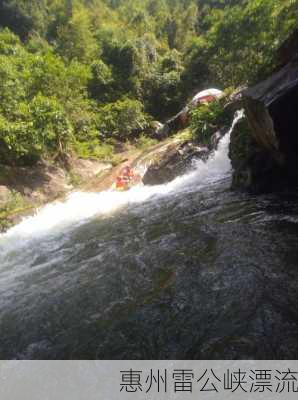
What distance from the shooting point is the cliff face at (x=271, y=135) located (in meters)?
6.67

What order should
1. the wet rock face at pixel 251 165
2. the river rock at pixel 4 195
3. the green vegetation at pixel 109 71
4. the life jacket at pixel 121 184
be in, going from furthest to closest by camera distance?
the green vegetation at pixel 109 71 < the life jacket at pixel 121 184 < the river rock at pixel 4 195 < the wet rock face at pixel 251 165

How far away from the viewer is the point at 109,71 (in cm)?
2883

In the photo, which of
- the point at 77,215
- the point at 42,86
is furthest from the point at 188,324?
the point at 42,86

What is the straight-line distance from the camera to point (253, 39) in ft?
61.5

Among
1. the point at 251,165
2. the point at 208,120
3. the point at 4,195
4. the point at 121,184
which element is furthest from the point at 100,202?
the point at 251,165

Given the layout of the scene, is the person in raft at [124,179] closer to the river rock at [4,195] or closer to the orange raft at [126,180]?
the orange raft at [126,180]

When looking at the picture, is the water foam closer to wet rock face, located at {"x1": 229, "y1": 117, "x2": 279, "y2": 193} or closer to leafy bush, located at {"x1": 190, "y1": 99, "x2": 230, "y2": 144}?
leafy bush, located at {"x1": 190, "y1": 99, "x2": 230, "y2": 144}

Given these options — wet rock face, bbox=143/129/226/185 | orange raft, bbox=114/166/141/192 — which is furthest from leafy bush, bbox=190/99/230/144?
orange raft, bbox=114/166/141/192

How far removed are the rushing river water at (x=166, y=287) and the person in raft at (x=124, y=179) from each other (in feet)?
17.9

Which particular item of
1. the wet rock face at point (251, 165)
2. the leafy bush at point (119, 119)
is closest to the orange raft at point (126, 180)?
the wet rock face at point (251, 165)

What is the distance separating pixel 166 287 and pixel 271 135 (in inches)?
186

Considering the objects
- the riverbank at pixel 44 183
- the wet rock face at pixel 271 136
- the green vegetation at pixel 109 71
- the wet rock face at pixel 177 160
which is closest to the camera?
the wet rock face at pixel 271 136

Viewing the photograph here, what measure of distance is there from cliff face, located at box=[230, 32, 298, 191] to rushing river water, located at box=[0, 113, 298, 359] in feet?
2.55

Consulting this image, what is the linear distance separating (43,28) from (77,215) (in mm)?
40837
